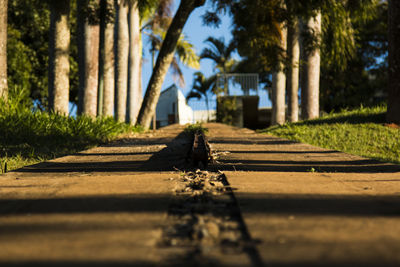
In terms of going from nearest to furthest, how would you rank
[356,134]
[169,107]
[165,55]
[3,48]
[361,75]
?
[356,134]
[3,48]
[165,55]
[361,75]
[169,107]

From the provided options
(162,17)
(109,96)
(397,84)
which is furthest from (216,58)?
(397,84)

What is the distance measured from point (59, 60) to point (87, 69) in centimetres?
151

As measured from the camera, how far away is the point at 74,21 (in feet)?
69.4

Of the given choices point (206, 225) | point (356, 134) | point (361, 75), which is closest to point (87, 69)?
point (356, 134)

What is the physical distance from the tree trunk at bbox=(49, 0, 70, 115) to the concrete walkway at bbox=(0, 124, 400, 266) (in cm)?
652

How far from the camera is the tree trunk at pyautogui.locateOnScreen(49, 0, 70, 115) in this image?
29.2 ft

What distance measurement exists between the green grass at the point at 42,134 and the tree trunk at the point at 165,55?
228 cm

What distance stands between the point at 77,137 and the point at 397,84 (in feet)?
20.2

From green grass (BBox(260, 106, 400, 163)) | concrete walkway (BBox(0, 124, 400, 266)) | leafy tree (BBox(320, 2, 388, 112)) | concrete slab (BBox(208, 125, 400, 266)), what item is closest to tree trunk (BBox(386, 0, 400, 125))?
green grass (BBox(260, 106, 400, 163))

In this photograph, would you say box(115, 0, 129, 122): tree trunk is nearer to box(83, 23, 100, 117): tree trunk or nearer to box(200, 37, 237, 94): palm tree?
box(83, 23, 100, 117): tree trunk

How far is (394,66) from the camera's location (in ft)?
25.4

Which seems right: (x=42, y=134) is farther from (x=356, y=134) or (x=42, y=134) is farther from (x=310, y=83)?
(x=310, y=83)

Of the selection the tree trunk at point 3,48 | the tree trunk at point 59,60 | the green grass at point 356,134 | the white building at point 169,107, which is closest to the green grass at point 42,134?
the tree trunk at point 3,48

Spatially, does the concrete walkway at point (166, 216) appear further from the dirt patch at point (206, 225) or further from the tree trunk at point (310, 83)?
the tree trunk at point (310, 83)
